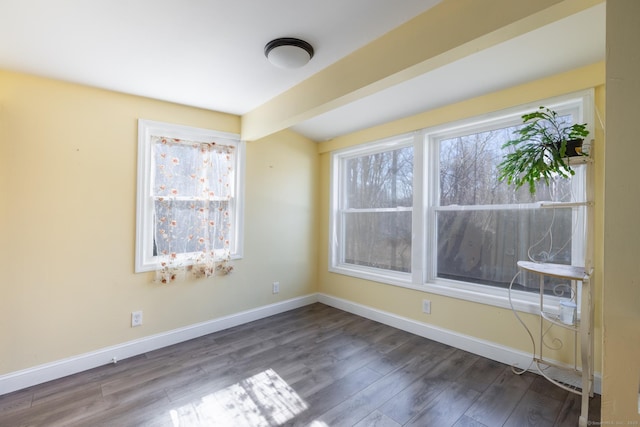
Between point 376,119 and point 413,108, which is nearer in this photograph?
point 413,108

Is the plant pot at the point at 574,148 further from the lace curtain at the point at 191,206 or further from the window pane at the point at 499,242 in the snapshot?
the lace curtain at the point at 191,206

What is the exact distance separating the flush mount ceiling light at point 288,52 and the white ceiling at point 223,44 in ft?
0.14

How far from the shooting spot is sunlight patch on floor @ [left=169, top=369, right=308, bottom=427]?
5.61 feet

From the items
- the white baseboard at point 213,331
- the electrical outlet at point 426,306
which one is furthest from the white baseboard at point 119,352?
the electrical outlet at point 426,306

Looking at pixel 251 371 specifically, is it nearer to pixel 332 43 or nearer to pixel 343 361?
pixel 343 361

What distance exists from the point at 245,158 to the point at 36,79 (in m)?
1.76

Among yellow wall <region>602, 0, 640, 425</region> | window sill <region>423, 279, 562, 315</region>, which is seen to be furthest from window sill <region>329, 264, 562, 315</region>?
yellow wall <region>602, 0, 640, 425</region>

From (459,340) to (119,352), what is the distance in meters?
3.08

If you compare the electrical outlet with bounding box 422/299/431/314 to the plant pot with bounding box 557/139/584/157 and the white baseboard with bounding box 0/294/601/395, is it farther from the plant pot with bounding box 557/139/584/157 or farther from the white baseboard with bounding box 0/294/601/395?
the plant pot with bounding box 557/139/584/157

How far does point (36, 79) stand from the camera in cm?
209

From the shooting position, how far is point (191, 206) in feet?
9.30

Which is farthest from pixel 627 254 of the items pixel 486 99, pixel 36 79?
pixel 36 79

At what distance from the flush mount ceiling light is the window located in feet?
5.46

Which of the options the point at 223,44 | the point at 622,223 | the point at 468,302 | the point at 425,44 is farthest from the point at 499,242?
the point at 223,44
